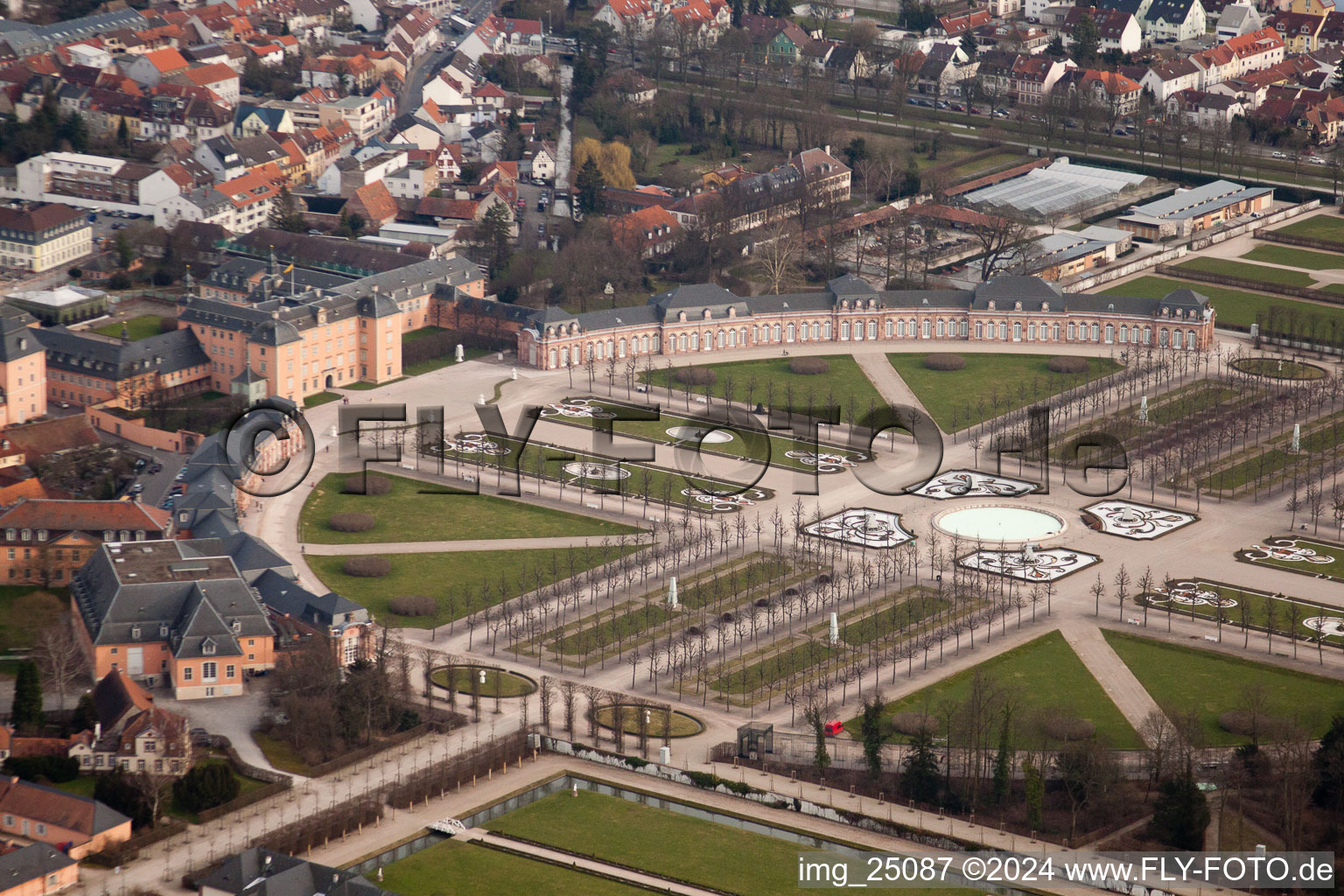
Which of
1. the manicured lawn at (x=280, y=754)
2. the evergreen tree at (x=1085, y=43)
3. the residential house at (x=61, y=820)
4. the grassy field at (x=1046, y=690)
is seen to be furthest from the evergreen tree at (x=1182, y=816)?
the evergreen tree at (x=1085, y=43)

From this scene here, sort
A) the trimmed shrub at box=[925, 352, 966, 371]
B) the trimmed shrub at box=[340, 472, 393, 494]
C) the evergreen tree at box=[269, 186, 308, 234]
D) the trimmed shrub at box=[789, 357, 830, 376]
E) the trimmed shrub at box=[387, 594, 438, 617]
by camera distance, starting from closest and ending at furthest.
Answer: the trimmed shrub at box=[387, 594, 438, 617]
the trimmed shrub at box=[340, 472, 393, 494]
the trimmed shrub at box=[789, 357, 830, 376]
the trimmed shrub at box=[925, 352, 966, 371]
the evergreen tree at box=[269, 186, 308, 234]

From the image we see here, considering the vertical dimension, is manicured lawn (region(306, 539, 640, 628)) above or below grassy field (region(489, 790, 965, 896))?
above

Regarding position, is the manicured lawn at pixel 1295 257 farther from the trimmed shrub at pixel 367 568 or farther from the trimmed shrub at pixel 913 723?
the trimmed shrub at pixel 367 568

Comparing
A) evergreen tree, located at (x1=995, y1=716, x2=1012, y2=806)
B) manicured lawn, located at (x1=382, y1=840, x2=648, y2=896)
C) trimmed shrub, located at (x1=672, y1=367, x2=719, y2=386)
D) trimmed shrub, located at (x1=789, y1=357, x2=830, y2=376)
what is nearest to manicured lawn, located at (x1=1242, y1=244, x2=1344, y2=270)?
trimmed shrub, located at (x1=789, y1=357, x2=830, y2=376)

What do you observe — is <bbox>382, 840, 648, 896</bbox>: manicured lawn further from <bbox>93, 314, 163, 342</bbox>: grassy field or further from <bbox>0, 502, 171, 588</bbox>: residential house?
<bbox>93, 314, 163, 342</bbox>: grassy field

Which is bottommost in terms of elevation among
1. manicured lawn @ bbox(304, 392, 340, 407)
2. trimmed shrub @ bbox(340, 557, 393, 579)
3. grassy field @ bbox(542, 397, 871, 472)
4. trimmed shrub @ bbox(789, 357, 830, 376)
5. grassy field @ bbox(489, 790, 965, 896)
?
grassy field @ bbox(489, 790, 965, 896)

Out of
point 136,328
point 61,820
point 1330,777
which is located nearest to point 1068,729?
point 1330,777

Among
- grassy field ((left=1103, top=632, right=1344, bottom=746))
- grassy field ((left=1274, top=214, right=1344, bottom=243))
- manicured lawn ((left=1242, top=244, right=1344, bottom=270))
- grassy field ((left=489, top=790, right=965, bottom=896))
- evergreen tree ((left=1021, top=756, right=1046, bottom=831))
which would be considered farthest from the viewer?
grassy field ((left=1274, top=214, right=1344, bottom=243))
